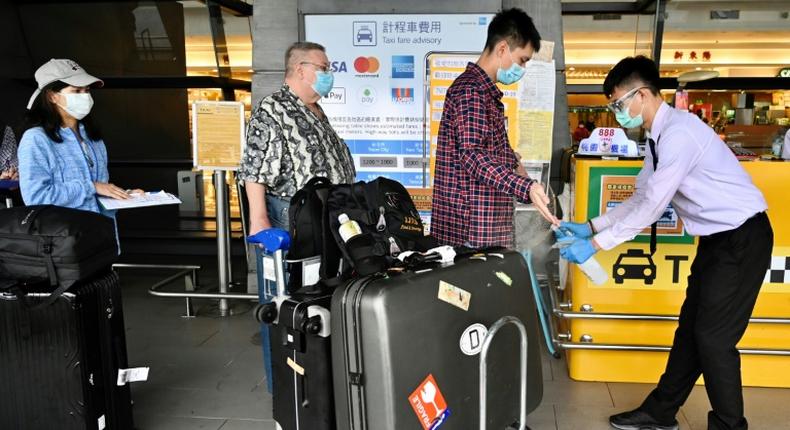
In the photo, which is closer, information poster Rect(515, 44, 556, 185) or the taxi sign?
the taxi sign

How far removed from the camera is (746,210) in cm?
217

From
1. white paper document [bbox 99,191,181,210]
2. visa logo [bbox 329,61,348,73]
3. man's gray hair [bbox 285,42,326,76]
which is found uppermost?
visa logo [bbox 329,61,348,73]

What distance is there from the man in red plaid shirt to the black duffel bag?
137 cm

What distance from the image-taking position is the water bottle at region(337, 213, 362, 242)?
183 cm

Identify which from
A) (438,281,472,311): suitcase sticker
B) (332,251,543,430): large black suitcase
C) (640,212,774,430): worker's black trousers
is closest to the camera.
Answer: (332,251,543,430): large black suitcase

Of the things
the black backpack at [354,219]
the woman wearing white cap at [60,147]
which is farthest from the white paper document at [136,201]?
the black backpack at [354,219]

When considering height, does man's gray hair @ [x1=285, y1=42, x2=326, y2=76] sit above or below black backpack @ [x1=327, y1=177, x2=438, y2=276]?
above

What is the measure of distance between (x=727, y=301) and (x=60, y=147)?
280cm

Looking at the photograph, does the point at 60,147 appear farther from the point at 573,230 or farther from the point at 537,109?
the point at 537,109

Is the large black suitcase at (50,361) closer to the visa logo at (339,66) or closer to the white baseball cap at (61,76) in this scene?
the white baseball cap at (61,76)

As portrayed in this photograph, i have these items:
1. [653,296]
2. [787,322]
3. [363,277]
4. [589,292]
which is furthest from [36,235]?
[787,322]

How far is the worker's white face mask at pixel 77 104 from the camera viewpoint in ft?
8.67

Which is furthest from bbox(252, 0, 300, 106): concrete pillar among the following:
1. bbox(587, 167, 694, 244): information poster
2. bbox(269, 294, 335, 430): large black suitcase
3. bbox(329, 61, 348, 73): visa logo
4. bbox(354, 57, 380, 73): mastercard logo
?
bbox(269, 294, 335, 430): large black suitcase

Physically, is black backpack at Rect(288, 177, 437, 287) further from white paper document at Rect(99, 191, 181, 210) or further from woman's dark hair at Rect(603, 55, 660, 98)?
woman's dark hair at Rect(603, 55, 660, 98)
